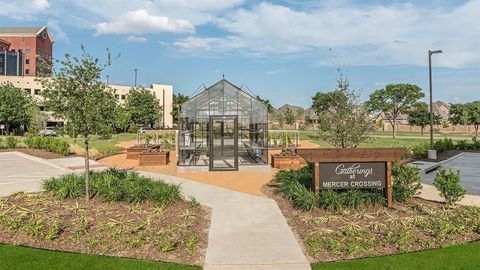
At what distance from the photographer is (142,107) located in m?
68.6

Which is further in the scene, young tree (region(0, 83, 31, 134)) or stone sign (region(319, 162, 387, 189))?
young tree (region(0, 83, 31, 134))

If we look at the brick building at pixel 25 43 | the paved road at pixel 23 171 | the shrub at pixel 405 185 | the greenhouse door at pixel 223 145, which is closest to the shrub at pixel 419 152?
the greenhouse door at pixel 223 145

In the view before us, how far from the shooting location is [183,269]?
18.9 ft

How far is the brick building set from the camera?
89.1 m

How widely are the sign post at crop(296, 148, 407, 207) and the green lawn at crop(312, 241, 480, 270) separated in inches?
123

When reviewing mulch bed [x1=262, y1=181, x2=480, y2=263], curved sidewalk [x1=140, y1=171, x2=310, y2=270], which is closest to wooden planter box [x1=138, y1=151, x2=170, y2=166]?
curved sidewalk [x1=140, y1=171, x2=310, y2=270]

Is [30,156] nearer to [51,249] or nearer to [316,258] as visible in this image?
[51,249]

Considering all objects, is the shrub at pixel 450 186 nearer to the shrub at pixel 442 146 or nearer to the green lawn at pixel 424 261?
the green lawn at pixel 424 261

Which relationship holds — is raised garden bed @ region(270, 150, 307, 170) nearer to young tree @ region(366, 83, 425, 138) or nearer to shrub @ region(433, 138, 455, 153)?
shrub @ region(433, 138, 455, 153)

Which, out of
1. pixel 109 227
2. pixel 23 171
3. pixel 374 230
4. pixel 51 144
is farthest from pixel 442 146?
pixel 51 144

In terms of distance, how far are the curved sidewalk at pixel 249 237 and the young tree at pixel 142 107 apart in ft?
196

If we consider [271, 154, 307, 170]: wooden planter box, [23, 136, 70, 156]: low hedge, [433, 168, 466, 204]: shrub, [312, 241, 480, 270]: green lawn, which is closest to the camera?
[312, 241, 480, 270]: green lawn

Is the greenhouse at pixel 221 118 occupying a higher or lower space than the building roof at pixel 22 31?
lower

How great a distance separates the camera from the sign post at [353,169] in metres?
9.62
